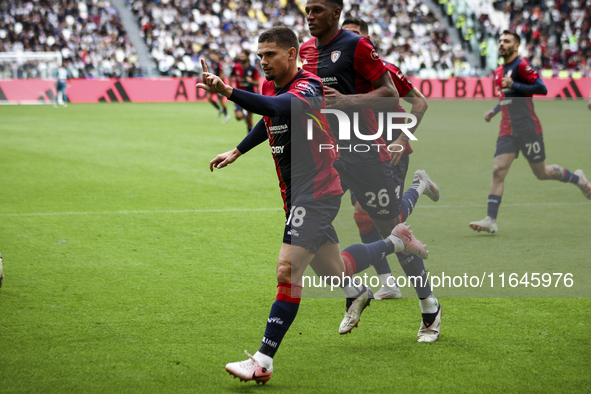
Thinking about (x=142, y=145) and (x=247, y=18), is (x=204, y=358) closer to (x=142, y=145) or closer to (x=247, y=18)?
(x=142, y=145)

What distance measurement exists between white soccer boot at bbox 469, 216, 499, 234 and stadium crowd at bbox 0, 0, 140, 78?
25690 millimetres

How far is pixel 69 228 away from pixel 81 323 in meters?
3.15

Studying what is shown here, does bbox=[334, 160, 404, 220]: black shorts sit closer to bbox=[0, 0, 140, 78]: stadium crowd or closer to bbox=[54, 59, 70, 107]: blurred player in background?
bbox=[54, 59, 70, 107]: blurred player in background

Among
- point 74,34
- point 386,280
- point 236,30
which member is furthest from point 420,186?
point 236,30

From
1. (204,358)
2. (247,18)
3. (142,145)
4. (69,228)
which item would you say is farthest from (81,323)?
(247,18)

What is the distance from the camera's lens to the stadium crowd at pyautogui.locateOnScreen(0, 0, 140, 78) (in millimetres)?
31109

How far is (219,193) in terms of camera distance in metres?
9.54

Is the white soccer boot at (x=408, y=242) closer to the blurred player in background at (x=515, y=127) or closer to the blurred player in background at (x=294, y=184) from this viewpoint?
the blurred player in background at (x=294, y=184)

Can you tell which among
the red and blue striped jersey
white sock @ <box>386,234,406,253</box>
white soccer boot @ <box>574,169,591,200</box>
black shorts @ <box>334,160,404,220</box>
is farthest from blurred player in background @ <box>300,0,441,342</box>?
white soccer boot @ <box>574,169,591,200</box>

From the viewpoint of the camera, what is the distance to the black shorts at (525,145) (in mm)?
7363

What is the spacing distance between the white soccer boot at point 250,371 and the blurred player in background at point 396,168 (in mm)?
1672

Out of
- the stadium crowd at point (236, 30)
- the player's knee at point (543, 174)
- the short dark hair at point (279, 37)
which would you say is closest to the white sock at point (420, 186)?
the short dark hair at point (279, 37)

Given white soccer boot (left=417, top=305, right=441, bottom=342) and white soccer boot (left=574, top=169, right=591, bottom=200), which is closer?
white soccer boot (left=417, top=305, right=441, bottom=342)

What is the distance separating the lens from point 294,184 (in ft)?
12.5
